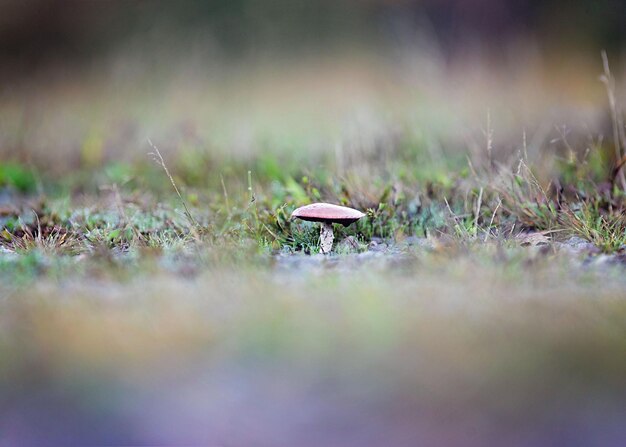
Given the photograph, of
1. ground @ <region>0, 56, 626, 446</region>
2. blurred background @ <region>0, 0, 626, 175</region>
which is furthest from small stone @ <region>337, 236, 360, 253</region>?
blurred background @ <region>0, 0, 626, 175</region>

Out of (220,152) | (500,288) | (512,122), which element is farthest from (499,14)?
(500,288)

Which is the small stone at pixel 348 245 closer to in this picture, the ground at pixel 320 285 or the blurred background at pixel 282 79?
the ground at pixel 320 285

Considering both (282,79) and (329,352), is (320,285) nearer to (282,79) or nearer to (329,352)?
(329,352)

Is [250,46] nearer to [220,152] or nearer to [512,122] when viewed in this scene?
[220,152]

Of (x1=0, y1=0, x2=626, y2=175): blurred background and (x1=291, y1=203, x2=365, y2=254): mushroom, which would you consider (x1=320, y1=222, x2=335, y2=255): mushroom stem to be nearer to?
(x1=291, y1=203, x2=365, y2=254): mushroom

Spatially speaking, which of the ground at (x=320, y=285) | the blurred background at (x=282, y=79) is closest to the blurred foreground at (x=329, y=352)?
the ground at (x=320, y=285)

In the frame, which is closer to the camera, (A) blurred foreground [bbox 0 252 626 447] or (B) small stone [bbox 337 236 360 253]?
(A) blurred foreground [bbox 0 252 626 447]
